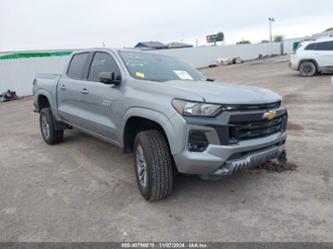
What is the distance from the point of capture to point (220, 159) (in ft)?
10.2

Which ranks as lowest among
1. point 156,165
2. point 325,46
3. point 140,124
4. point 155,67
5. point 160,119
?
point 156,165

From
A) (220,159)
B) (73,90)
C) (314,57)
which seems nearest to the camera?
(220,159)

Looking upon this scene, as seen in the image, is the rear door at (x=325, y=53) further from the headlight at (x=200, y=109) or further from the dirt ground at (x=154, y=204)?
the headlight at (x=200, y=109)

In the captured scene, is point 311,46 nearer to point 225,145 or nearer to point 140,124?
point 140,124

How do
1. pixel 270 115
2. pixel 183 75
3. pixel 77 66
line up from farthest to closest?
pixel 77 66
pixel 183 75
pixel 270 115

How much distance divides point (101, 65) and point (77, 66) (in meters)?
0.88

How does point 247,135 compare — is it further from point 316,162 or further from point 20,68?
point 20,68

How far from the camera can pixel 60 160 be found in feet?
17.4

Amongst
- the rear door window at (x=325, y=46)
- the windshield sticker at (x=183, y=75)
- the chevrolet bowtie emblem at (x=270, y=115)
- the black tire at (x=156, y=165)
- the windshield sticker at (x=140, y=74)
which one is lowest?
the black tire at (x=156, y=165)

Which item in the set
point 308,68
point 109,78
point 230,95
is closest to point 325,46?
point 308,68

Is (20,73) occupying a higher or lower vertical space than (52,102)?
higher

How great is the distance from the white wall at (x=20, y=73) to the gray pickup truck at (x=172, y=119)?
14.1 metres

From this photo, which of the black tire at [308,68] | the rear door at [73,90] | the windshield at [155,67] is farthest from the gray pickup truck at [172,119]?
the black tire at [308,68]

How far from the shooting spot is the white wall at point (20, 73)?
16.8 m
